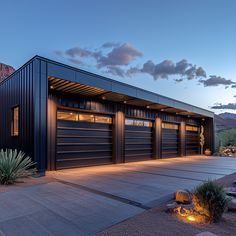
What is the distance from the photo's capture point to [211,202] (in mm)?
3422

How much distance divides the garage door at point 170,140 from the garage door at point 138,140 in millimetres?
1853

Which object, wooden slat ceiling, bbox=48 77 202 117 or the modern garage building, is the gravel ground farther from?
wooden slat ceiling, bbox=48 77 202 117

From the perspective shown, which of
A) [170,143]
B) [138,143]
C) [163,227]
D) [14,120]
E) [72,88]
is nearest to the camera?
[163,227]

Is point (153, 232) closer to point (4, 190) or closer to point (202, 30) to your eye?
point (4, 190)

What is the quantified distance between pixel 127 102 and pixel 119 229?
32.8 ft

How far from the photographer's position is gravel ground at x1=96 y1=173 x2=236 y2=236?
3.03 meters

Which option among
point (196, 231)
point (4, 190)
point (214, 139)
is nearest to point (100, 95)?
point (4, 190)

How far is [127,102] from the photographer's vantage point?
12.8 m

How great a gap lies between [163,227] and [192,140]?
18.4m

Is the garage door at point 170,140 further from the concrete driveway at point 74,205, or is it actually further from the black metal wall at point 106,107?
the concrete driveway at point 74,205

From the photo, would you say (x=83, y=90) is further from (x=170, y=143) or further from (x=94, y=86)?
(x=170, y=143)

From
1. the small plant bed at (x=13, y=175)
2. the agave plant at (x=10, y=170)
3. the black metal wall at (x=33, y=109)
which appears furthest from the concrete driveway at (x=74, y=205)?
the black metal wall at (x=33, y=109)

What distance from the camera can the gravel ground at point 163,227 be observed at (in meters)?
3.03

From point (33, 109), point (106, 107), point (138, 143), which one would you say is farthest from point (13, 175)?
point (138, 143)
